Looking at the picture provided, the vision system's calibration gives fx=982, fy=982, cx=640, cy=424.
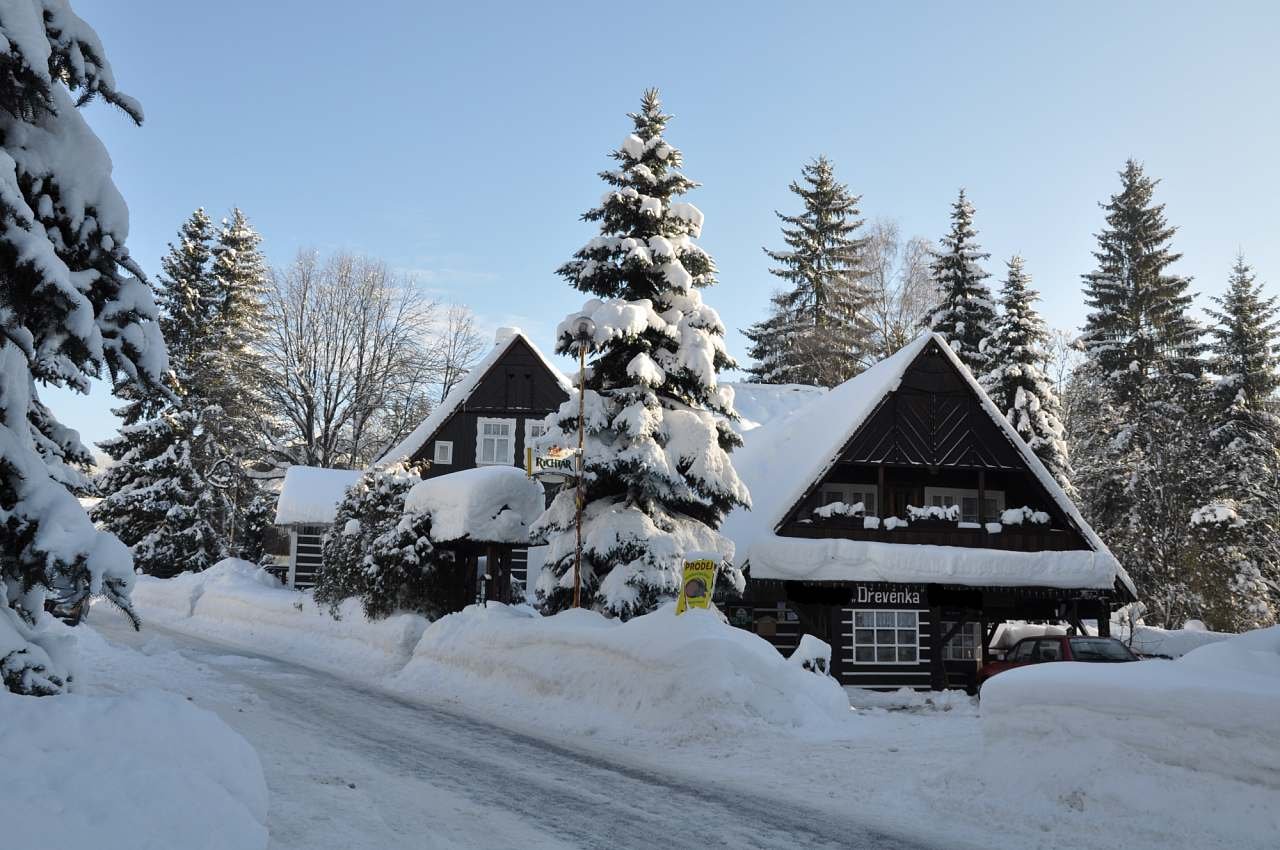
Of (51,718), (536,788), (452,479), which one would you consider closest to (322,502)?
(452,479)

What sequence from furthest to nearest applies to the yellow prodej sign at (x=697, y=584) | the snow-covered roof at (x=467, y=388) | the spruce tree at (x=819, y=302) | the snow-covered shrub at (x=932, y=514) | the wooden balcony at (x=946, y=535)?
1. the spruce tree at (x=819, y=302)
2. the snow-covered roof at (x=467, y=388)
3. the snow-covered shrub at (x=932, y=514)
4. the wooden balcony at (x=946, y=535)
5. the yellow prodej sign at (x=697, y=584)

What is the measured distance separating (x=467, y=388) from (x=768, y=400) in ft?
40.6

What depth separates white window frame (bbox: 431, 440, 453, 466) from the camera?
1307 inches

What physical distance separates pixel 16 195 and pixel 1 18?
48.8 inches

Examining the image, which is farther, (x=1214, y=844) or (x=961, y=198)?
(x=961, y=198)

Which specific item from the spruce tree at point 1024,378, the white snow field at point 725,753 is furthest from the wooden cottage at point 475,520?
the spruce tree at point 1024,378

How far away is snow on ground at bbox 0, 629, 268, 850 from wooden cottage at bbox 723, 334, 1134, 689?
65.5ft

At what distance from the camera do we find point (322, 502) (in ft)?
115

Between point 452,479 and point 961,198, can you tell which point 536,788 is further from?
point 961,198

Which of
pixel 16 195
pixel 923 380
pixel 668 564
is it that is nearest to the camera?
pixel 16 195

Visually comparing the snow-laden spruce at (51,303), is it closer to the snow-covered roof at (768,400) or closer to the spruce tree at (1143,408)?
the snow-covered roof at (768,400)

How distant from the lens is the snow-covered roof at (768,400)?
3759 centimetres

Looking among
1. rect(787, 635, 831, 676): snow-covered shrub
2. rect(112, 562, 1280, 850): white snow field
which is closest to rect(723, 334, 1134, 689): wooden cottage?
rect(787, 635, 831, 676): snow-covered shrub

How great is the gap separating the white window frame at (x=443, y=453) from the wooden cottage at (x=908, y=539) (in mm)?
10763
